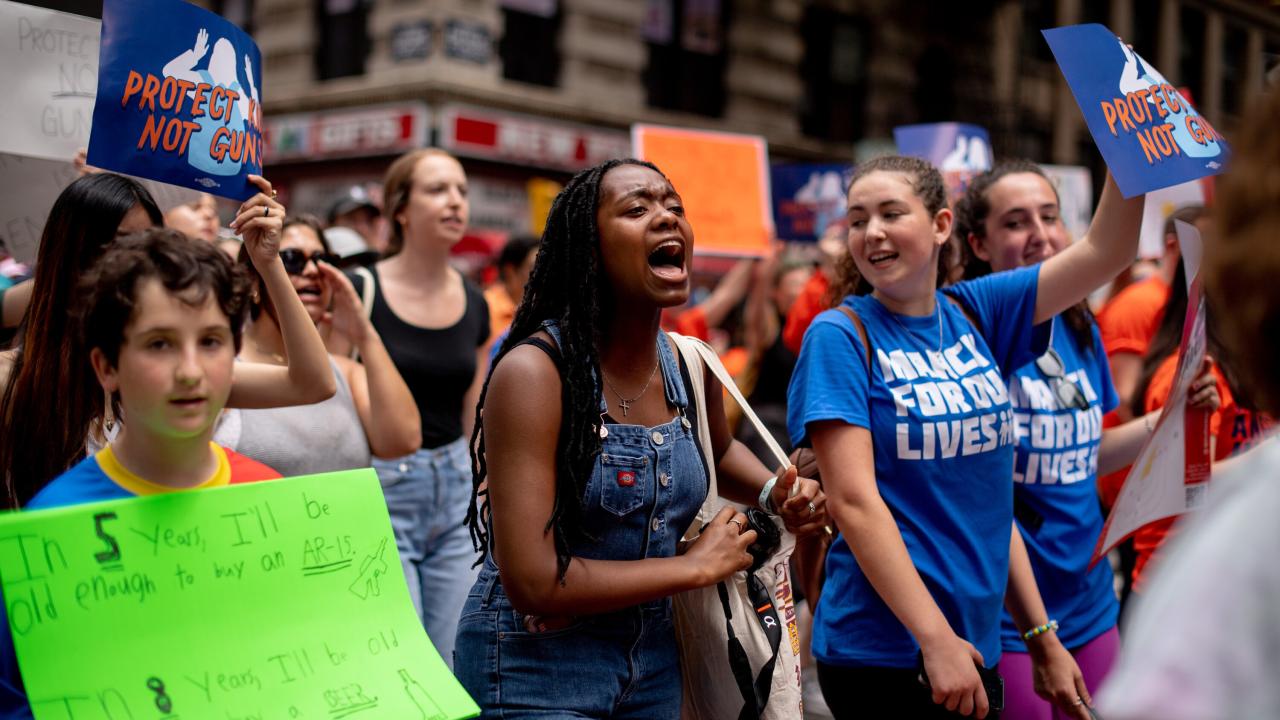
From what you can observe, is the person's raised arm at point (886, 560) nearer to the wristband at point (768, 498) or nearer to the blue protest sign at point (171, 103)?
the wristband at point (768, 498)

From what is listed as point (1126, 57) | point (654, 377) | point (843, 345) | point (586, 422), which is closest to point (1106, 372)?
point (1126, 57)

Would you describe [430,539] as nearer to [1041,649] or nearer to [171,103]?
[171,103]

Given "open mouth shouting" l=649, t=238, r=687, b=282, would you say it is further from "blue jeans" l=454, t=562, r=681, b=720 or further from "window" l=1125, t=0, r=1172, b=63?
"window" l=1125, t=0, r=1172, b=63

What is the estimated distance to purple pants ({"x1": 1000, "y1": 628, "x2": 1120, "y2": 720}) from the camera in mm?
3162

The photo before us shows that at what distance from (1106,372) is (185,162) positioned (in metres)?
2.70

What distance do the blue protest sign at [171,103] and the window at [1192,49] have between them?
28729 mm

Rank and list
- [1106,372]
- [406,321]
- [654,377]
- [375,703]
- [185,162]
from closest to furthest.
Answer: [375,703], [654,377], [185,162], [1106,372], [406,321]

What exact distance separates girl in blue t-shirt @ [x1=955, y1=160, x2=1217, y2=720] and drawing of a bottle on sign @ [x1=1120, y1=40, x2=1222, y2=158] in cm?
59

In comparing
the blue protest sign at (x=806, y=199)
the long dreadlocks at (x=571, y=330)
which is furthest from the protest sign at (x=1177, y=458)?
the blue protest sign at (x=806, y=199)

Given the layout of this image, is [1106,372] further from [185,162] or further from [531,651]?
[185,162]

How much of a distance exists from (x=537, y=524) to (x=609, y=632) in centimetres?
31

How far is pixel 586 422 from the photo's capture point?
233 centimetres

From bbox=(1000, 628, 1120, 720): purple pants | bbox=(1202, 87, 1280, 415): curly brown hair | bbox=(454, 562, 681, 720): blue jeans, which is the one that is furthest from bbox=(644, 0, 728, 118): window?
bbox=(1202, 87, 1280, 415): curly brown hair

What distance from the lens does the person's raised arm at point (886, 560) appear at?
2.53 m
